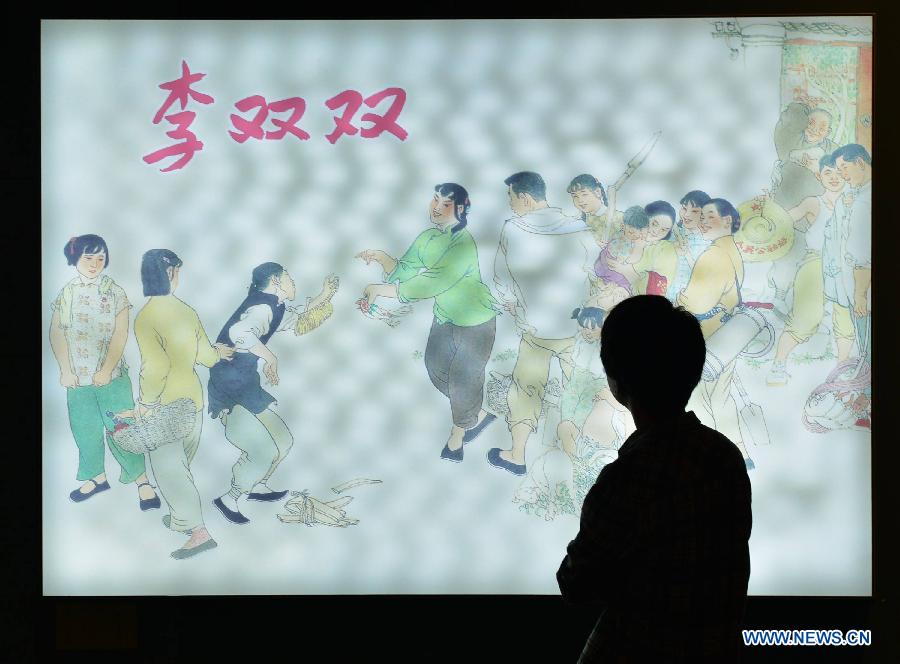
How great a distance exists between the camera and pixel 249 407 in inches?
88.9

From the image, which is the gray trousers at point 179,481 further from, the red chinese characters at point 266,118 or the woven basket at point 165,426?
the red chinese characters at point 266,118

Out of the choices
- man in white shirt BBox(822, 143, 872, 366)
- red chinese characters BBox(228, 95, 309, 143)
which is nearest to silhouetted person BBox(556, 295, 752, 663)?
man in white shirt BBox(822, 143, 872, 366)

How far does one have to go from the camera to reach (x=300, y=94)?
2.26m

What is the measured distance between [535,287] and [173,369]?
114 centimetres

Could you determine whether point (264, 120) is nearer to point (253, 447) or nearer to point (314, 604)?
point (253, 447)

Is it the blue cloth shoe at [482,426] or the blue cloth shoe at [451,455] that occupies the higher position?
the blue cloth shoe at [482,426]

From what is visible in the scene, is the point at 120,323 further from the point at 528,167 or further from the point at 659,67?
the point at 659,67

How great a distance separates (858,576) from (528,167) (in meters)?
1.61

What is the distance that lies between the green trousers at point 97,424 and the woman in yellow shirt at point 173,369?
5 centimetres

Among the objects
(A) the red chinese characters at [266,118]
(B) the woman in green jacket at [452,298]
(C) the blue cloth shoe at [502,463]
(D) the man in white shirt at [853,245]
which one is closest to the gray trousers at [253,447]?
(B) the woman in green jacket at [452,298]

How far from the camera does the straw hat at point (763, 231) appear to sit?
2244 mm

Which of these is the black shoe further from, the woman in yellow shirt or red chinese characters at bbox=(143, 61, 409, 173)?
red chinese characters at bbox=(143, 61, 409, 173)

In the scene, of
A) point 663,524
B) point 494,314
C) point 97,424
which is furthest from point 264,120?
point 663,524

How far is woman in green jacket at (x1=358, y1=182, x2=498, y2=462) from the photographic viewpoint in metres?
2.26
